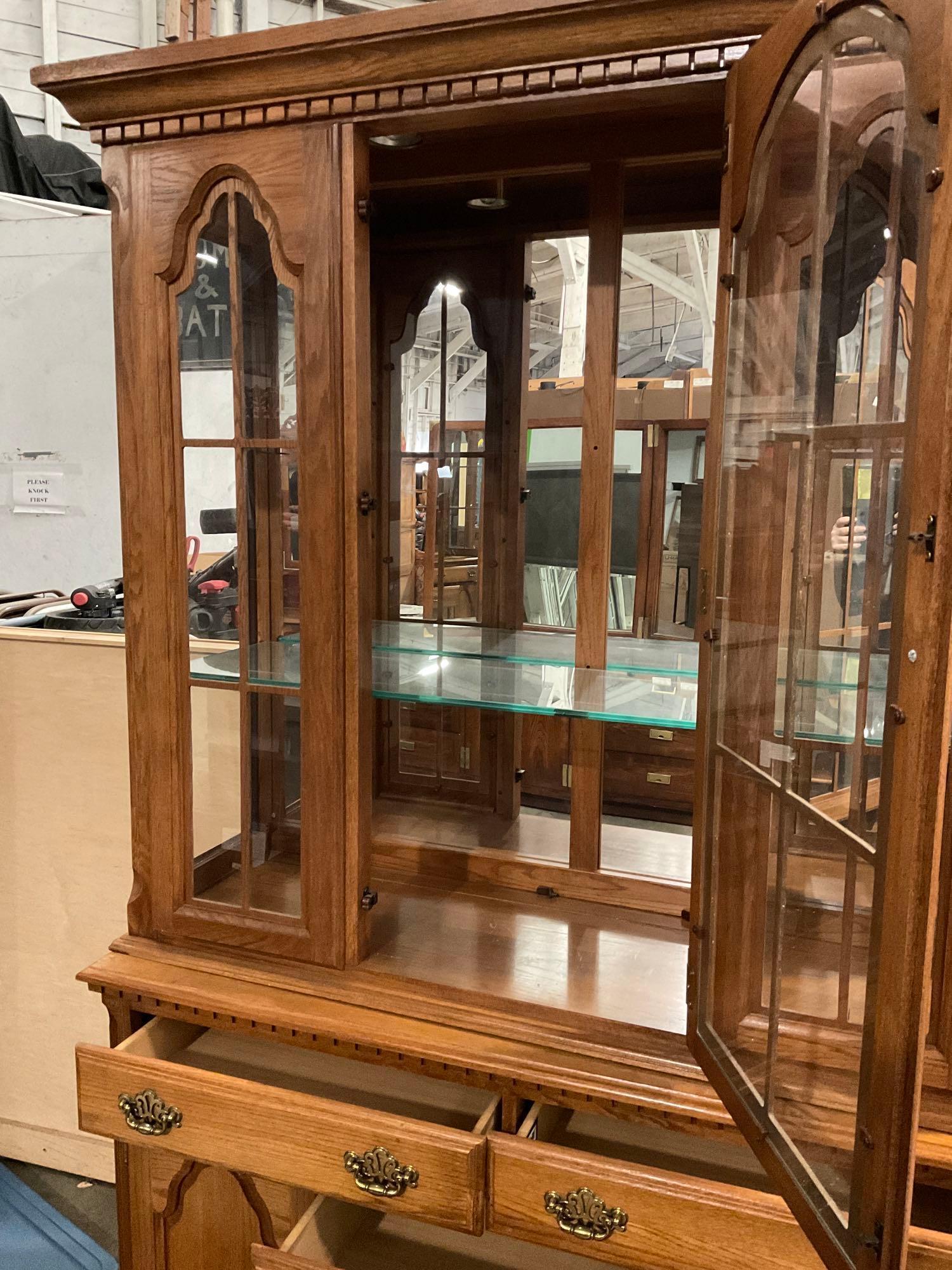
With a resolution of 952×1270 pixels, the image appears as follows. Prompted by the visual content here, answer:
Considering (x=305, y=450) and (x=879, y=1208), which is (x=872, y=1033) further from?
(x=305, y=450)

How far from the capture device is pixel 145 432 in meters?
1.31

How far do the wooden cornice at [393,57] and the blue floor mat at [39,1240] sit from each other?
2.02 m

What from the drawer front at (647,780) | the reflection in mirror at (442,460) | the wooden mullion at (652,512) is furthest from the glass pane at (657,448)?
the reflection in mirror at (442,460)

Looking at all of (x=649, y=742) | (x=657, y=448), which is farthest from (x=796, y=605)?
(x=649, y=742)

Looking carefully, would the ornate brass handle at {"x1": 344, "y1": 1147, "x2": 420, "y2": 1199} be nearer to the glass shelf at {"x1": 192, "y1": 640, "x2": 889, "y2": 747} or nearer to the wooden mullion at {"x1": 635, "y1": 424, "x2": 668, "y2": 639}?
the glass shelf at {"x1": 192, "y1": 640, "x2": 889, "y2": 747}

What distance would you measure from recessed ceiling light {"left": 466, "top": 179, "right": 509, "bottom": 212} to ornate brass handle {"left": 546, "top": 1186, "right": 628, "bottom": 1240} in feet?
4.98

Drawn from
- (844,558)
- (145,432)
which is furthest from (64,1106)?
(844,558)

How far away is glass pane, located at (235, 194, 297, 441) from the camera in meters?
1.23

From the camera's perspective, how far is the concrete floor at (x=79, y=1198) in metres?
1.97

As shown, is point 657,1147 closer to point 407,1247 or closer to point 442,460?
point 407,1247

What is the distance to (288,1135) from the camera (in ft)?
4.02

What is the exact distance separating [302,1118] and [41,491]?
225 cm

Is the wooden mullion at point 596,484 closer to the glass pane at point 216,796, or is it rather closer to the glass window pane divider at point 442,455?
the glass window pane divider at point 442,455

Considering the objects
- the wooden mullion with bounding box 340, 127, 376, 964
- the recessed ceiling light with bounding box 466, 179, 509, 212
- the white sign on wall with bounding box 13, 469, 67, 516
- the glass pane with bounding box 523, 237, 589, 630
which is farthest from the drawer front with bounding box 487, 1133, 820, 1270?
the white sign on wall with bounding box 13, 469, 67, 516
